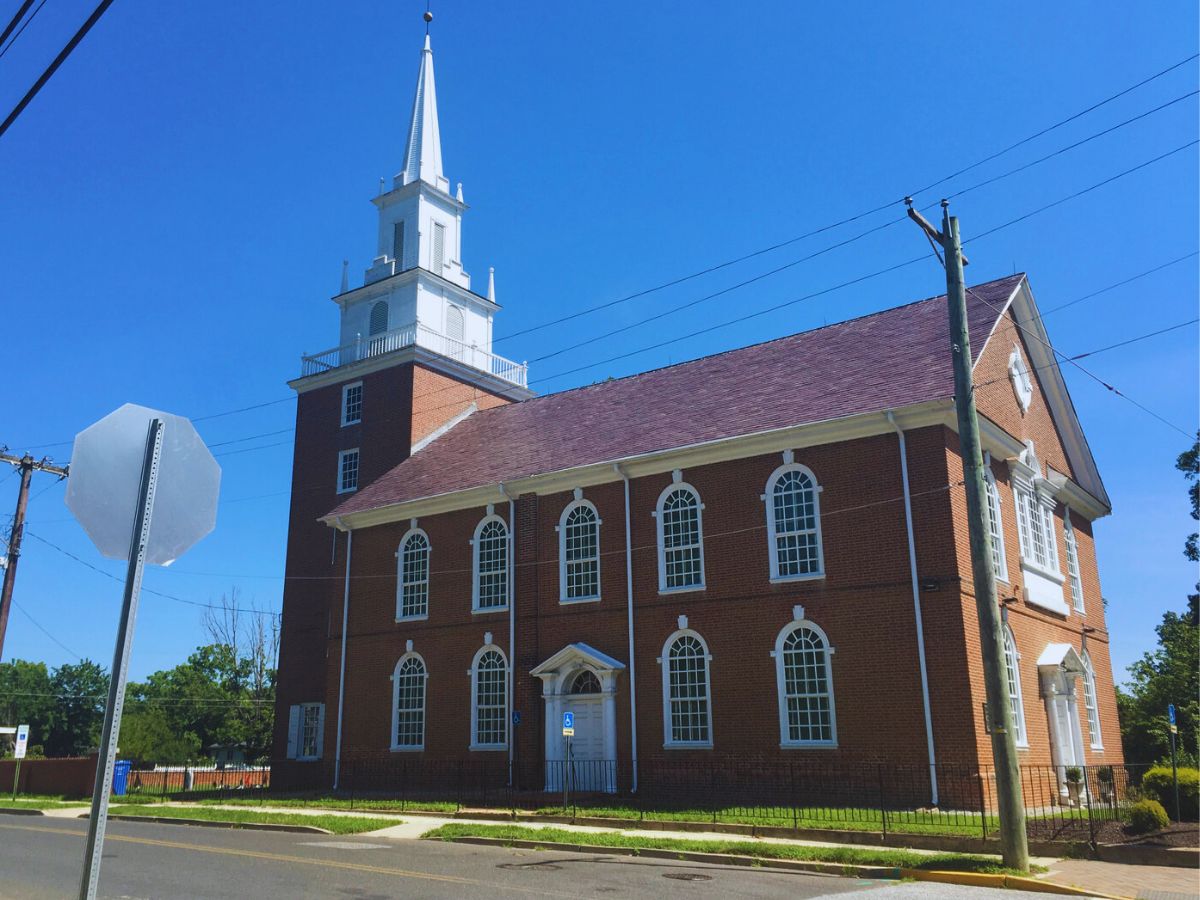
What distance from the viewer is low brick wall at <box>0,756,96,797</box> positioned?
35.0 metres

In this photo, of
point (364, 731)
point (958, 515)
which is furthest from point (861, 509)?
point (364, 731)

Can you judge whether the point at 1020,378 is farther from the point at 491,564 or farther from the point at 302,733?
the point at 302,733

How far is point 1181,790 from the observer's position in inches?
683

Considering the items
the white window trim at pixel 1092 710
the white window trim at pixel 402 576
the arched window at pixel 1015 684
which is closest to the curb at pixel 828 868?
the arched window at pixel 1015 684

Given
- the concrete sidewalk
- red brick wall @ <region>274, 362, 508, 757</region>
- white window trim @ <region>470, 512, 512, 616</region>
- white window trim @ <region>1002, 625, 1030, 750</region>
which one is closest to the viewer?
the concrete sidewalk

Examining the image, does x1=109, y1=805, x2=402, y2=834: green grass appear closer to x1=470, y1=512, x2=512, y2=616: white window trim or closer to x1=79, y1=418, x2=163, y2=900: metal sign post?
x1=470, y1=512, x2=512, y2=616: white window trim

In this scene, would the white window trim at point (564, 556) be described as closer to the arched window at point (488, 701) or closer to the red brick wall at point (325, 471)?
the arched window at point (488, 701)

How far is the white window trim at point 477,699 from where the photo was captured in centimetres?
2777

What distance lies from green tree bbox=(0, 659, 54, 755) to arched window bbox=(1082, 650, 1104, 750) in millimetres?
85243

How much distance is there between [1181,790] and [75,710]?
9335 centimetres

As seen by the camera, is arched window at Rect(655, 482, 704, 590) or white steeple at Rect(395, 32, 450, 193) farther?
white steeple at Rect(395, 32, 450, 193)

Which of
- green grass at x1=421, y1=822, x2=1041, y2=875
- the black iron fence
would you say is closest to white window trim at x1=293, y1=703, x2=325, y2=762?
the black iron fence

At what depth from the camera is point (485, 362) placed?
3938cm

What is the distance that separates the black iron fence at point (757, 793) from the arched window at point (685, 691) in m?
0.76
